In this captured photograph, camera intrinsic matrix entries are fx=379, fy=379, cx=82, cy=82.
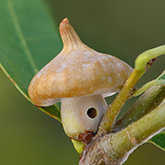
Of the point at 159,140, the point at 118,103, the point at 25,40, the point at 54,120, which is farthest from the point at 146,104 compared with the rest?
the point at 54,120

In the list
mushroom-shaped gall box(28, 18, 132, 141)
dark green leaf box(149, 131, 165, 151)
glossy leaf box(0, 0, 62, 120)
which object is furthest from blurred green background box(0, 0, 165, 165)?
mushroom-shaped gall box(28, 18, 132, 141)

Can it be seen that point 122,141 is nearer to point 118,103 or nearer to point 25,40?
point 118,103

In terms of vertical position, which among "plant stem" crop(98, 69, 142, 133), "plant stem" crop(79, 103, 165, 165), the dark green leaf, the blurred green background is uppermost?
"plant stem" crop(98, 69, 142, 133)

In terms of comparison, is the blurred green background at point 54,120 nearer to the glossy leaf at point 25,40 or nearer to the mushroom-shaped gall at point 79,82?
the glossy leaf at point 25,40

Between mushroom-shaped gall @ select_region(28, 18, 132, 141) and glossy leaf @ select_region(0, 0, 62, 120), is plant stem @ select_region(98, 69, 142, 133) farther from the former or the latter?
glossy leaf @ select_region(0, 0, 62, 120)

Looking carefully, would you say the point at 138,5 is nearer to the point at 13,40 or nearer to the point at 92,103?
the point at 13,40
